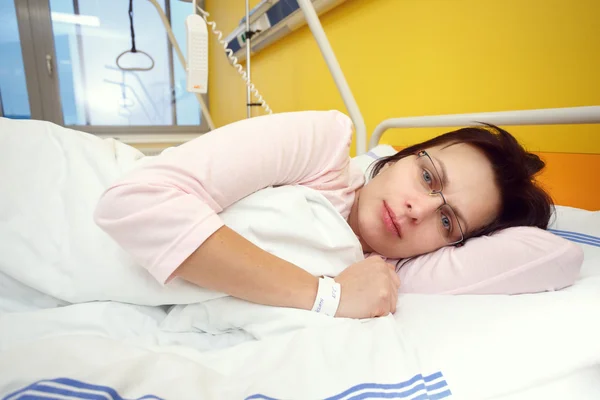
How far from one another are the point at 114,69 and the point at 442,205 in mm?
3960

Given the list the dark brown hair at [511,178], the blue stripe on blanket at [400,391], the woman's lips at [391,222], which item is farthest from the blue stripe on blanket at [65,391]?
the dark brown hair at [511,178]

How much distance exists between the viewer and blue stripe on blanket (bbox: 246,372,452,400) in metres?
0.42

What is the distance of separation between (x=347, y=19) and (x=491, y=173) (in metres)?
1.23

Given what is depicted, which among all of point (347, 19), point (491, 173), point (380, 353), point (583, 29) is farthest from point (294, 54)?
point (380, 353)

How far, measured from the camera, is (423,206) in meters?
0.74

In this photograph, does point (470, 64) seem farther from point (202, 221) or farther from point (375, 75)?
point (202, 221)

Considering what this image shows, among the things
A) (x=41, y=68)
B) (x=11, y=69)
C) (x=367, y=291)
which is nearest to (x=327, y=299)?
(x=367, y=291)

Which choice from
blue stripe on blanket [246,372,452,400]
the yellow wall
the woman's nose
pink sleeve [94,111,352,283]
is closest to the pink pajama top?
pink sleeve [94,111,352,283]

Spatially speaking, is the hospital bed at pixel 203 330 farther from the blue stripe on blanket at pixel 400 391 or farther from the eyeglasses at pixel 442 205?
the eyeglasses at pixel 442 205

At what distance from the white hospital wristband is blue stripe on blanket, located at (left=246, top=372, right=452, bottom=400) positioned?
186 millimetres

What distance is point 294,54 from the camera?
223 centimetres

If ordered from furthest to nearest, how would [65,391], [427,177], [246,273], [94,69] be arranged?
1. [94,69]
2. [427,177]
3. [246,273]
4. [65,391]

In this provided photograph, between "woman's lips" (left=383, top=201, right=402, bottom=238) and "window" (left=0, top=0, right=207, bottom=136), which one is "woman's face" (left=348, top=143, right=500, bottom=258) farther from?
"window" (left=0, top=0, right=207, bottom=136)

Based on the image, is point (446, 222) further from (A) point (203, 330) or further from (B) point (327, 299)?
(A) point (203, 330)
